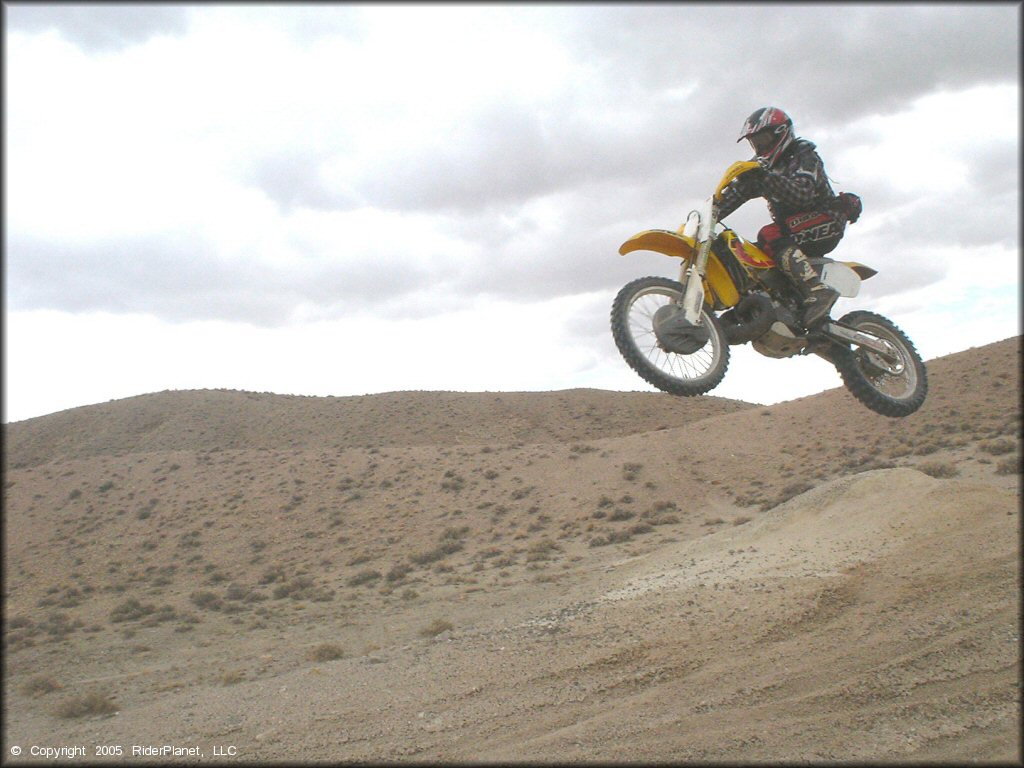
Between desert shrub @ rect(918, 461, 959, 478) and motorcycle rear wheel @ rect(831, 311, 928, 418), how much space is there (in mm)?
18984

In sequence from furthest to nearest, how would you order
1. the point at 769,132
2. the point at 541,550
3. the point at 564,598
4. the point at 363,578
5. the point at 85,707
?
the point at 541,550
the point at 363,578
the point at 564,598
the point at 85,707
the point at 769,132

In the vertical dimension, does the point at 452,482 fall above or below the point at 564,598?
above

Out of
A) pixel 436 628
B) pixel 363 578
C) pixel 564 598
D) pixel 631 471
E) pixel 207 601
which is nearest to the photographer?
pixel 436 628

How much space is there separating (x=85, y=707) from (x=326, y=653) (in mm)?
5047

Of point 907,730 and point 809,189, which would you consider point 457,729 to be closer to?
point 907,730

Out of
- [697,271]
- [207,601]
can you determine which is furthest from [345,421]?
[697,271]

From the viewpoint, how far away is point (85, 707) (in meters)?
15.9

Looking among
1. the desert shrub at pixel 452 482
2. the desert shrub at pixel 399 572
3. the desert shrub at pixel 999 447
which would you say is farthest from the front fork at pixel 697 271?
the desert shrub at pixel 452 482

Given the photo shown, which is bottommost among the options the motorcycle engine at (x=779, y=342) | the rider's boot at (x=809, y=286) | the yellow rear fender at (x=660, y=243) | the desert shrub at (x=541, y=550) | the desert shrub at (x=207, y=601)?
A: the desert shrub at (x=541, y=550)

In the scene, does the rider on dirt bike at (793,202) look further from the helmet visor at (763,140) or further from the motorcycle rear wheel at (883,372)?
the motorcycle rear wheel at (883,372)

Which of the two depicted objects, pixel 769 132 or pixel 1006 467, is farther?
pixel 1006 467

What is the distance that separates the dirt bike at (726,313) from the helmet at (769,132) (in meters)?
0.29

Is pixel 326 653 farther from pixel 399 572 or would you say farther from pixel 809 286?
pixel 809 286

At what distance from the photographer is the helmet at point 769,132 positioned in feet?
22.2
